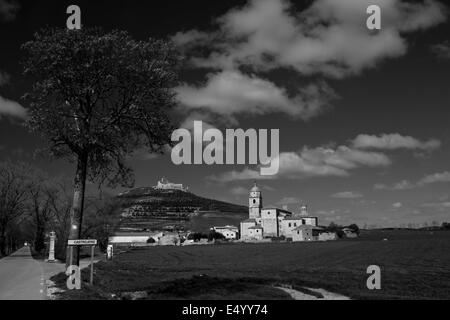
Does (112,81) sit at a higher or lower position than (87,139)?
higher

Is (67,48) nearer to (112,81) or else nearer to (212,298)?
(112,81)

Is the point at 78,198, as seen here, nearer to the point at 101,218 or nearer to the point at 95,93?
the point at 95,93

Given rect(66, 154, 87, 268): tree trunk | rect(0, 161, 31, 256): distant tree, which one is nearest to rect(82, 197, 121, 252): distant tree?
rect(0, 161, 31, 256): distant tree

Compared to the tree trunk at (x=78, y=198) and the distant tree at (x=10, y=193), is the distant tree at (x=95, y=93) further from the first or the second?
the distant tree at (x=10, y=193)

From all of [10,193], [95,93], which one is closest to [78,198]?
[95,93]

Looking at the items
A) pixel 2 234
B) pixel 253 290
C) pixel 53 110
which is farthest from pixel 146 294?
pixel 2 234

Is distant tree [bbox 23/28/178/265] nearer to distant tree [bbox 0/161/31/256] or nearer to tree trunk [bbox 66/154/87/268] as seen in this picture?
tree trunk [bbox 66/154/87/268]

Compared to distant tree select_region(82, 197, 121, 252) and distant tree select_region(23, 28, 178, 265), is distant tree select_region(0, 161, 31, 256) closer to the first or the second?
distant tree select_region(82, 197, 121, 252)

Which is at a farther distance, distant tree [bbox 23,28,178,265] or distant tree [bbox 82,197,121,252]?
distant tree [bbox 82,197,121,252]

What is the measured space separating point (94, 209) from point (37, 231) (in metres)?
11.3

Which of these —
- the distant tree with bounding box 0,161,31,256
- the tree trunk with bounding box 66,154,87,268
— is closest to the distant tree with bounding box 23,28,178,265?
the tree trunk with bounding box 66,154,87,268

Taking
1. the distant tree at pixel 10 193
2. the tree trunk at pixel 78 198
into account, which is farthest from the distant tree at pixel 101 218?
the tree trunk at pixel 78 198

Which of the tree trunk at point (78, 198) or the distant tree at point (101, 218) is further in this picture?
the distant tree at point (101, 218)
